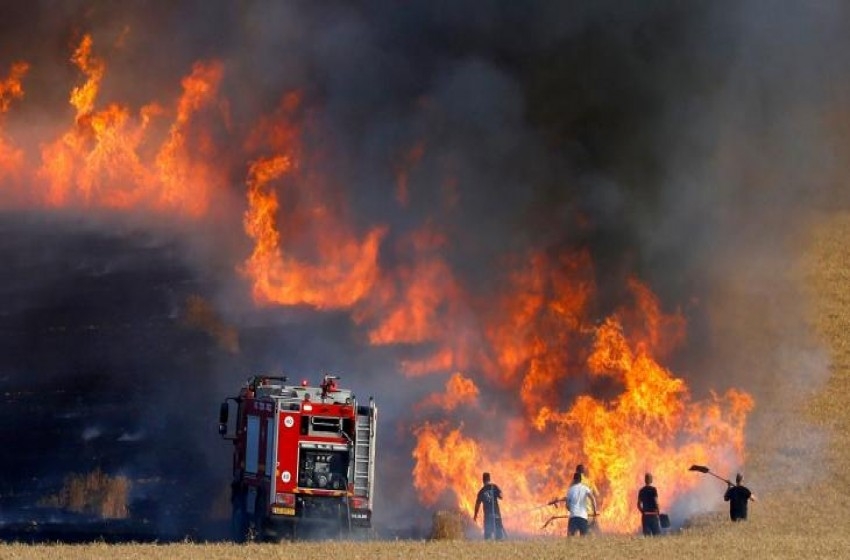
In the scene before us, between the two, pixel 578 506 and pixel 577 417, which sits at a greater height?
pixel 577 417

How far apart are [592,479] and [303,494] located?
24.0 ft

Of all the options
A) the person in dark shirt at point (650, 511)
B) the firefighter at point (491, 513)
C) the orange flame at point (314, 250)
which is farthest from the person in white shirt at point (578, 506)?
the orange flame at point (314, 250)

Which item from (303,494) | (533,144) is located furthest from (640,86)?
(303,494)

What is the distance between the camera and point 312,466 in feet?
93.2

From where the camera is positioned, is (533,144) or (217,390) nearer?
(533,144)

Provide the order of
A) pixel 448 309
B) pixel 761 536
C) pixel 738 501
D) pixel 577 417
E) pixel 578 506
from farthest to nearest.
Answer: pixel 448 309 → pixel 577 417 → pixel 738 501 → pixel 578 506 → pixel 761 536

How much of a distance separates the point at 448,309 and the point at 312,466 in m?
10.0

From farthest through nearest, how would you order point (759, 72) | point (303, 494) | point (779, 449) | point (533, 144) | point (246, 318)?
point (246, 318) → point (759, 72) → point (533, 144) → point (779, 449) → point (303, 494)

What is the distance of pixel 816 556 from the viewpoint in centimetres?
2328

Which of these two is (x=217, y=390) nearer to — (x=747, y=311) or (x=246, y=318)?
(x=246, y=318)

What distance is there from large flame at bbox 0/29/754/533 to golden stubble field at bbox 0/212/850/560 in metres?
1.93

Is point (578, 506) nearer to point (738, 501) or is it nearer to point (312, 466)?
point (738, 501)

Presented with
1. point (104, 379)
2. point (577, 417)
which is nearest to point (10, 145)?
point (104, 379)

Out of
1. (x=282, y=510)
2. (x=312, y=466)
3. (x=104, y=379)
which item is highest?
(x=104, y=379)
